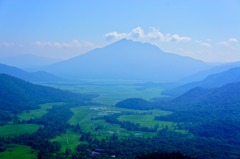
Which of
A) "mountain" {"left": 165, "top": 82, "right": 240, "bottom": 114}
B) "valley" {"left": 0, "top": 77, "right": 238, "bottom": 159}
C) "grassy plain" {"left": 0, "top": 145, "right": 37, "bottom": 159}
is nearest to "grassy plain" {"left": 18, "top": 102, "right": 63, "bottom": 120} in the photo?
"valley" {"left": 0, "top": 77, "right": 238, "bottom": 159}

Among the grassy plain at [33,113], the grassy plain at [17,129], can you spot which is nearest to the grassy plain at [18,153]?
the grassy plain at [17,129]

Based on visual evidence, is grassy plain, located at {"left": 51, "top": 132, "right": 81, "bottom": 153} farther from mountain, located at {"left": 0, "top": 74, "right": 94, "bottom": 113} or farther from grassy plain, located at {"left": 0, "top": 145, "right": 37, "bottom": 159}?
mountain, located at {"left": 0, "top": 74, "right": 94, "bottom": 113}

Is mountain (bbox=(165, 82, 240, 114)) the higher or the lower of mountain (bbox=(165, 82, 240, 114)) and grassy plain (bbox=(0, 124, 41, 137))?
the higher

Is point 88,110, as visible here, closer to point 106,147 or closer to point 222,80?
point 106,147

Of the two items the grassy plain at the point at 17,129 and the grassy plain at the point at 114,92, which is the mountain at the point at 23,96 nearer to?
the grassy plain at the point at 114,92

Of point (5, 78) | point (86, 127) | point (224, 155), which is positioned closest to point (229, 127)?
point (224, 155)

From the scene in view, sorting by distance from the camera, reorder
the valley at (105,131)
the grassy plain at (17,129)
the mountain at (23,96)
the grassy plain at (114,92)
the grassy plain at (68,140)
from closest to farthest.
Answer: the valley at (105,131) → the grassy plain at (68,140) → the grassy plain at (17,129) → the mountain at (23,96) → the grassy plain at (114,92)
